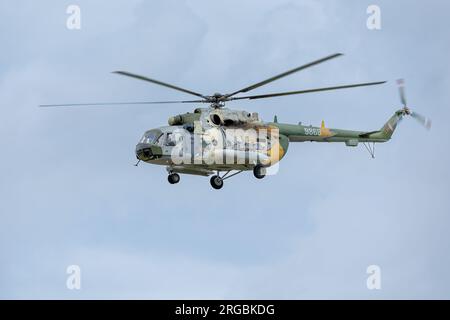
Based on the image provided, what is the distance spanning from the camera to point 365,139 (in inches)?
1686

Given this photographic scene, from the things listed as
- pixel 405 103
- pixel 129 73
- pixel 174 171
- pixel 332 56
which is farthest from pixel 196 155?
pixel 405 103

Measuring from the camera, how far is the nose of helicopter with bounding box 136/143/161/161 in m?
35.5

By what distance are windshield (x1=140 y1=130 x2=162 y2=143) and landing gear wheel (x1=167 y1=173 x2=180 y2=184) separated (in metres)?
2.16

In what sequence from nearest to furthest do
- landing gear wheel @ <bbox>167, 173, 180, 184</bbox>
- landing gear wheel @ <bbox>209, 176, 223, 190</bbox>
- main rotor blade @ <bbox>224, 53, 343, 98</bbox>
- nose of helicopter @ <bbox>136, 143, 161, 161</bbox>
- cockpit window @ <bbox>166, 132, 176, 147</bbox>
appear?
main rotor blade @ <bbox>224, 53, 343, 98</bbox>
nose of helicopter @ <bbox>136, 143, 161, 161</bbox>
cockpit window @ <bbox>166, 132, 176, 147</bbox>
landing gear wheel @ <bbox>167, 173, 180, 184</bbox>
landing gear wheel @ <bbox>209, 176, 223, 190</bbox>

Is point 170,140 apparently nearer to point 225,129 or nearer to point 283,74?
point 225,129

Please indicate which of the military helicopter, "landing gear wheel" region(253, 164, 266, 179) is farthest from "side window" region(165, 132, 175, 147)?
"landing gear wheel" region(253, 164, 266, 179)

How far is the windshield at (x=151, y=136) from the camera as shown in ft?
117

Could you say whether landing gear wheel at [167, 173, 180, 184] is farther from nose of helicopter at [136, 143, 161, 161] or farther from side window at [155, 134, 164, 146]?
side window at [155, 134, 164, 146]

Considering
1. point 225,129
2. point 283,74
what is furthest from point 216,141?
point 283,74

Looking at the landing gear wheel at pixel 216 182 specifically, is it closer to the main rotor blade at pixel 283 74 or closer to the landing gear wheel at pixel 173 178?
the landing gear wheel at pixel 173 178

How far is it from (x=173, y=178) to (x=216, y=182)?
1.92 metres

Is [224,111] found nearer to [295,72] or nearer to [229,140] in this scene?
[229,140]

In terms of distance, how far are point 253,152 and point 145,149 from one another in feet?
16.1

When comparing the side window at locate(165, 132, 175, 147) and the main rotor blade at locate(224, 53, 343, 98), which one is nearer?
the main rotor blade at locate(224, 53, 343, 98)
